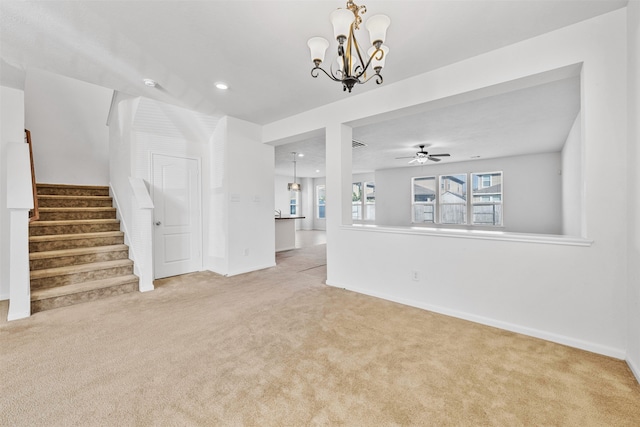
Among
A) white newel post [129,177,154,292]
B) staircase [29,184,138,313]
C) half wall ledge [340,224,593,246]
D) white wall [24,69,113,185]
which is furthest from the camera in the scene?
white wall [24,69,113,185]

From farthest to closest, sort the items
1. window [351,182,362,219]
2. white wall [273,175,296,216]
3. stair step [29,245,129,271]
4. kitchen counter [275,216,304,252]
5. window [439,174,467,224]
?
white wall [273,175,296,216], window [351,182,362,219], window [439,174,467,224], kitchen counter [275,216,304,252], stair step [29,245,129,271]

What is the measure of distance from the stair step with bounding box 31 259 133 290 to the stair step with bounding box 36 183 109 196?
68.9 inches

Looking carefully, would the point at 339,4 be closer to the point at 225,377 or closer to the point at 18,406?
the point at 225,377

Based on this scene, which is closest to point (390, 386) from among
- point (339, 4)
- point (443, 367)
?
point (443, 367)

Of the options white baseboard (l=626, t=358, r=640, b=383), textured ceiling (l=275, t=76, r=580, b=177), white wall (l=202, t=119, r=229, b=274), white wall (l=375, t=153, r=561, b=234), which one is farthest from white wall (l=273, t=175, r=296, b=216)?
white baseboard (l=626, t=358, r=640, b=383)

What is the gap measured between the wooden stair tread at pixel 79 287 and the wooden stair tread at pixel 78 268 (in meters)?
0.16

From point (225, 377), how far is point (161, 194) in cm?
333

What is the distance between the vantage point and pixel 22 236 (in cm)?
265

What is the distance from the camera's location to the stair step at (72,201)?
13.0 ft

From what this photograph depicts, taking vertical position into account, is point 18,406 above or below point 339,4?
A: below

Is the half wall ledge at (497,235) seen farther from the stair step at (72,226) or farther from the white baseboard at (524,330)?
the stair step at (72,226)

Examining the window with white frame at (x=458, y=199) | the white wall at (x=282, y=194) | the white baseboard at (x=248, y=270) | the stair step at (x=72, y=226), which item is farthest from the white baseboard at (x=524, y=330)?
the white wall at (x=282, y=194)

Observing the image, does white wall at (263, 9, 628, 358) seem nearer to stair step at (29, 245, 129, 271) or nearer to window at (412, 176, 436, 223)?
stair step at (29, 245, 129, 271)

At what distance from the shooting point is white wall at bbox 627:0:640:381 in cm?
176
